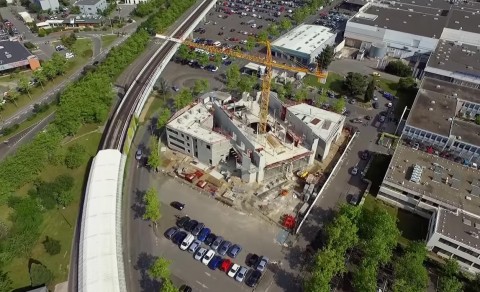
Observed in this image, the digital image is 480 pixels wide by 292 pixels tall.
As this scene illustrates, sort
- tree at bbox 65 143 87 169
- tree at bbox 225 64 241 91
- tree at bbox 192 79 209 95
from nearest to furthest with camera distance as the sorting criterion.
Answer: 1. tree at bbox 65 143 87 169
2. tree at bbox 192 79 209 95
3. tree at bbox 225 64 241 91

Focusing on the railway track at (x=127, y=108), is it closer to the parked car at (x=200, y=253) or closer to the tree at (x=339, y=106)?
the parked car at (x=200, y=253)

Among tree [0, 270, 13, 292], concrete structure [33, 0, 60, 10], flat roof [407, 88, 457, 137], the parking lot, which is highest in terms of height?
concrete structure [33, 0, 60, 10]

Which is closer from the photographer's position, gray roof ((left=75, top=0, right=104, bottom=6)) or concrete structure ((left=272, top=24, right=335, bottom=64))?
concrete structure ((left=272, top=24, right=335, bottom=64))

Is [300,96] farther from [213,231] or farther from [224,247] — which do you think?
[224,247]

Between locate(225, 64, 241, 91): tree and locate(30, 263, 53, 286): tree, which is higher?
locate(225, 64, 241, 91): tree

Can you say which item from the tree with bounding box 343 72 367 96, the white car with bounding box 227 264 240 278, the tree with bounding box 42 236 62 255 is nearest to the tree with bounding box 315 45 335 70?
the tree with bounding box 343 72 367 96

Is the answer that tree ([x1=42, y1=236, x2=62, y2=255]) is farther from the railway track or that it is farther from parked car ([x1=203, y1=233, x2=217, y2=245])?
parked car ([x1=203, y1=233, x2=217, y2=245])

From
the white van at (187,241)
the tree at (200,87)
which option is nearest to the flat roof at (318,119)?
the tree at (200,87)
